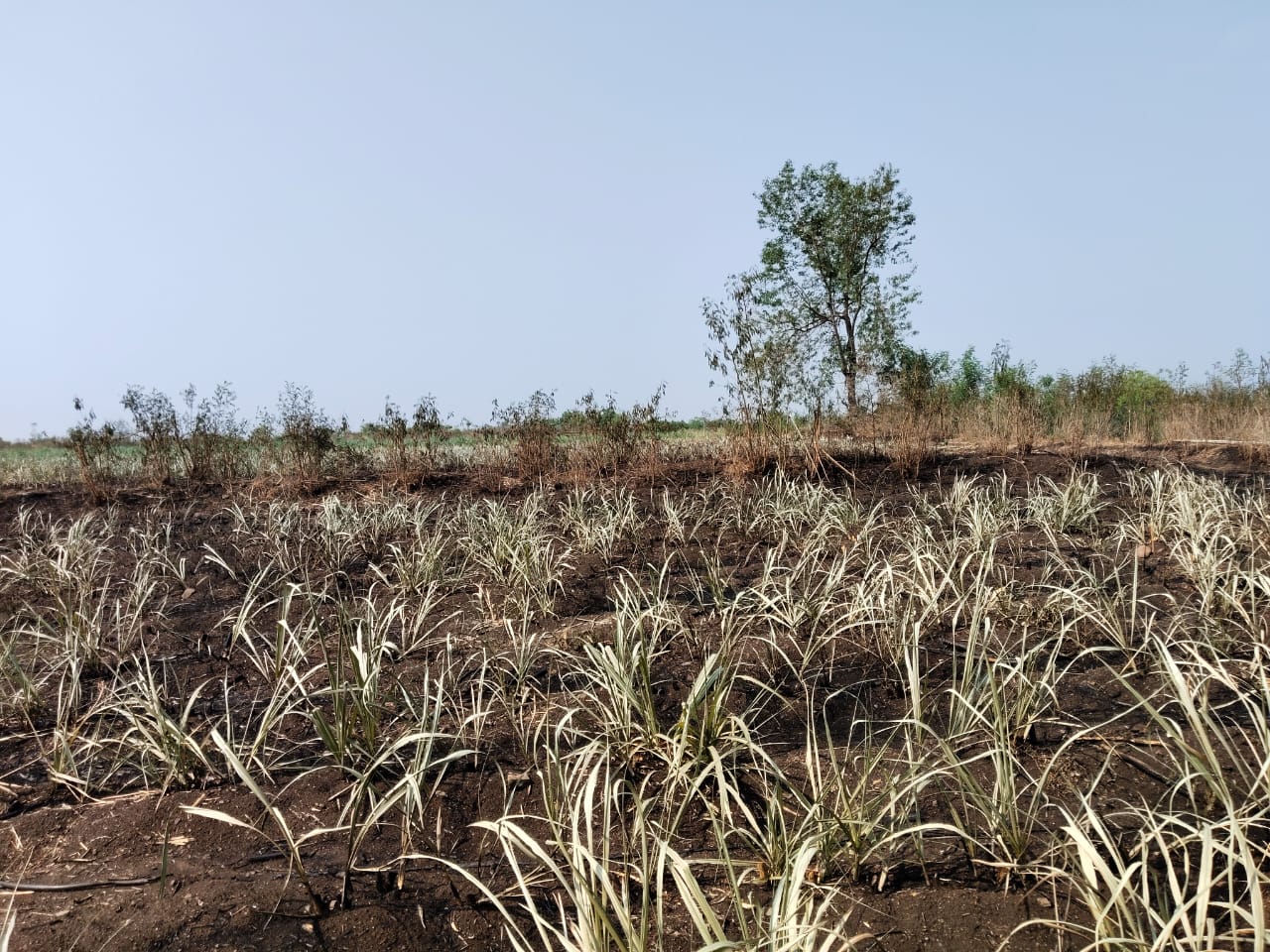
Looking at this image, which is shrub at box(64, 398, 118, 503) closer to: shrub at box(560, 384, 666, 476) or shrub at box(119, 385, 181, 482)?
shrub at box(119, 385, 181, 482)

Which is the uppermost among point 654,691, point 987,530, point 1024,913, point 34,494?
point 34,494

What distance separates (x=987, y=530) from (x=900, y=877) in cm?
295

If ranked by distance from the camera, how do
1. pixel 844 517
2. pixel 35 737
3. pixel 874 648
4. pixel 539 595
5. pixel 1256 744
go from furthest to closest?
pixel 844 517 < pixel 539 595 < pixel 874 648 < pixel 35 737 < pixel 1256 744

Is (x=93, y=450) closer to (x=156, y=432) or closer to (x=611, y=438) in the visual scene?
(x=156, y=432)

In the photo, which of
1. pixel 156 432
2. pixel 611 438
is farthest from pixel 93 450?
pixel 611 438

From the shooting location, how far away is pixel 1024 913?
1532 millimetres

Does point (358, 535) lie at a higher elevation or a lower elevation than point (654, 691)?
higher

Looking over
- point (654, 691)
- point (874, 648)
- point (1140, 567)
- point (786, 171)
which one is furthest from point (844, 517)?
point (786, 171)

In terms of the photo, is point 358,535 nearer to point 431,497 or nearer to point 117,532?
point 431,497

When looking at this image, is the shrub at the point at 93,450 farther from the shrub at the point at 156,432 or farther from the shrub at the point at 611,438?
the shrub at the point at 611,438

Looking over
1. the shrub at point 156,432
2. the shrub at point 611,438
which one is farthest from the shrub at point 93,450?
the shrub at point 611,438

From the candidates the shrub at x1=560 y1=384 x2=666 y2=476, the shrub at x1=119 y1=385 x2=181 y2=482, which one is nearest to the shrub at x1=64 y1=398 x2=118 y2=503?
the shrub at x1=119 y1=385 x2=181 y2=482

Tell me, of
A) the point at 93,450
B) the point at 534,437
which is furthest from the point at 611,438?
the point at 93,450

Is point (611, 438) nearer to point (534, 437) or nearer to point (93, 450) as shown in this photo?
point (534, 437)
